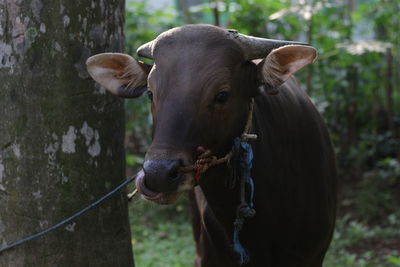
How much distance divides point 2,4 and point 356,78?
236 inches

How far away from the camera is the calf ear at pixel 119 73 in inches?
128

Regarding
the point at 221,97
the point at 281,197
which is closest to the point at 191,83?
the point at 221,97

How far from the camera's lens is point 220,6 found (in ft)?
27.6

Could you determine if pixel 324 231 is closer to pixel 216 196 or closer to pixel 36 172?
pixel 216 196

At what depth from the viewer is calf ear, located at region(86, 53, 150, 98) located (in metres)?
3.24

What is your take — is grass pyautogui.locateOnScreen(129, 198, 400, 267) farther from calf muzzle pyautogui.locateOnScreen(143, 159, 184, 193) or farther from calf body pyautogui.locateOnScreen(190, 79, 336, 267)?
calf muzzle pyautogui.locateOnScreen(143, 159, 184, 193)

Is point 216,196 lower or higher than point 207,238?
higher

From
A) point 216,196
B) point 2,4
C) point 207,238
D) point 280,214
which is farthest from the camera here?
point 207,238

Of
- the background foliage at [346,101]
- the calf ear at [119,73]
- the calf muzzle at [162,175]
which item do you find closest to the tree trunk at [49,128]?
the calf ear at [119,73]

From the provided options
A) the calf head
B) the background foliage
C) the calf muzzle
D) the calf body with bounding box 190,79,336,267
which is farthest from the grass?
the calf muzzle

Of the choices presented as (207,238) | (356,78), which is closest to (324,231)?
(207,238)

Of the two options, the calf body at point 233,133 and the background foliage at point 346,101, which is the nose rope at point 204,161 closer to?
the calf body at point 233,133

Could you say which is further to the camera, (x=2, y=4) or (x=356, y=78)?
(x=356, y=78)

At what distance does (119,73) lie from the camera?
3438 mm
